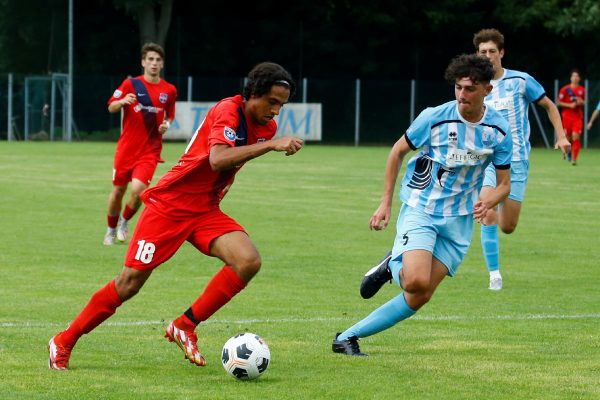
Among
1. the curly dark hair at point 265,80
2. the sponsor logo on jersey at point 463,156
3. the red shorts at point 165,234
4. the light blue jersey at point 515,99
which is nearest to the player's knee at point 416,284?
the sponsor logo on jersey at point 463,156

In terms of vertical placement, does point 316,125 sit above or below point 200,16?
below

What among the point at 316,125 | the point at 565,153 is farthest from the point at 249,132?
the point at 316,125

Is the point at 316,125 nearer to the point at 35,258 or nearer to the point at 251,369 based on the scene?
the point at 35,258

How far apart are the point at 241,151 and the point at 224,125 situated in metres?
0.22

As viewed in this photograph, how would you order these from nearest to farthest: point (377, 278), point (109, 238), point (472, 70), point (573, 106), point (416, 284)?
point (416, 284) → point (472, 70) → point (377, 278) → point (109, 238) → point (573, 106)

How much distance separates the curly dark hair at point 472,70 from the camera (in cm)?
739

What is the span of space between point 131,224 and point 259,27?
3189cm

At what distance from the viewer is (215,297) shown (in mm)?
7074

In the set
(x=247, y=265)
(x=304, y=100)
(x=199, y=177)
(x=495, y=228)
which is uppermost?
(x=199, y=177)

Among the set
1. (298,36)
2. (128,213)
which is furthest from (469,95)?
(298,36)

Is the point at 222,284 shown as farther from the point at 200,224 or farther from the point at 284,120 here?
the point at 284,120

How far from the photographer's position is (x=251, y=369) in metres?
6.72

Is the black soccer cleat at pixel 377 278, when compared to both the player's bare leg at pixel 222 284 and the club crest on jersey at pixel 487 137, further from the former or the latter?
the player's bare leg at pixel 222 284

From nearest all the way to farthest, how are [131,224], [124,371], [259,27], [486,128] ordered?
[124,371] → [486,128] → [131,224] → [259,27]
